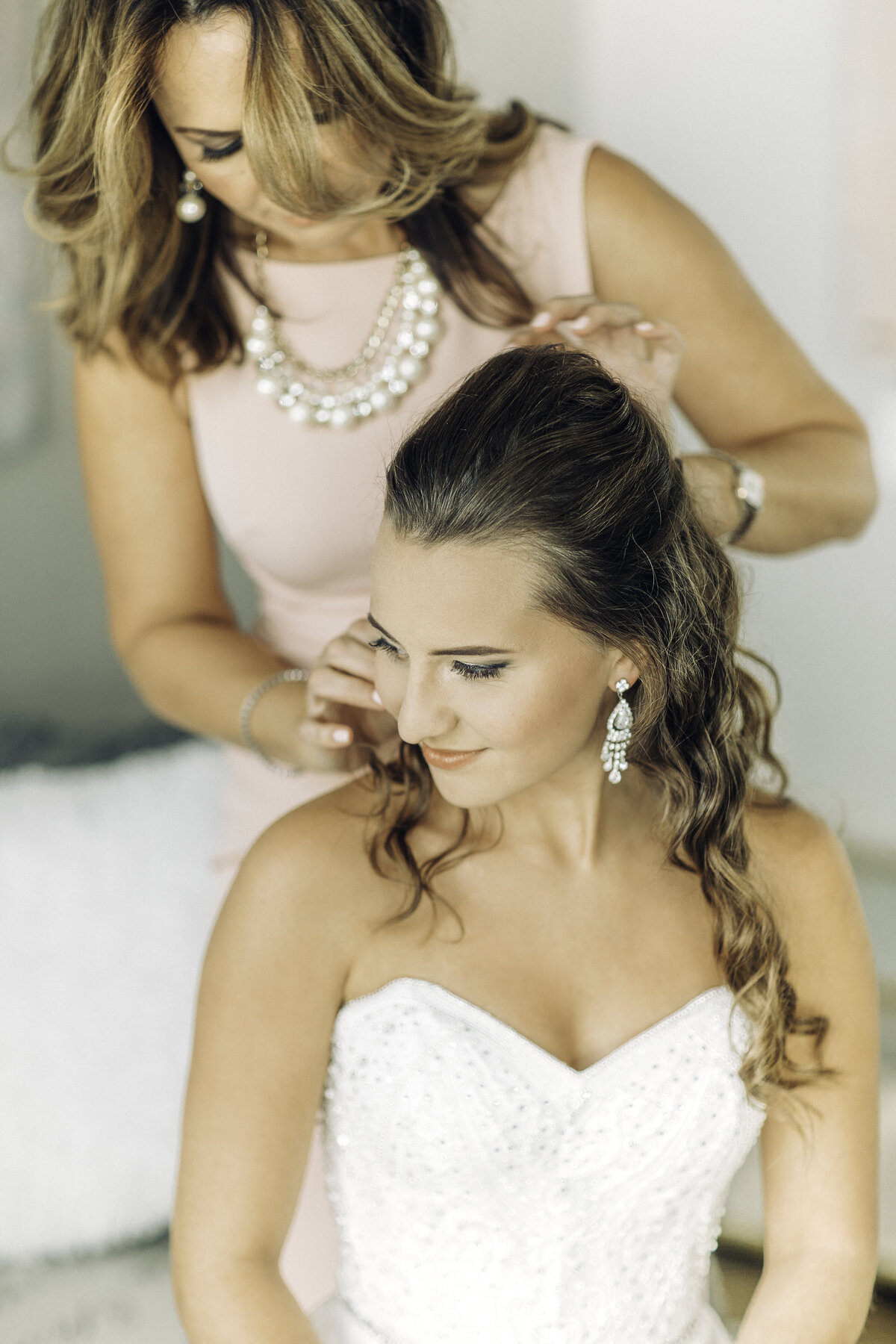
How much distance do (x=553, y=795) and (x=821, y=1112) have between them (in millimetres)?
386

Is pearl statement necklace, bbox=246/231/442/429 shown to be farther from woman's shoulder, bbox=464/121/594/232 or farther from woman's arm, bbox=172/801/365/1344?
woman's arm, bbox=172/801/365/1344

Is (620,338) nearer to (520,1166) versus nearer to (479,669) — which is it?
(479,669)

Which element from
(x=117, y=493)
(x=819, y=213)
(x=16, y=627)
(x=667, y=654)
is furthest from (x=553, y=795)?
(x=819, y=213)

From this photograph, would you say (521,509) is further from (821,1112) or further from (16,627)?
(16,627)

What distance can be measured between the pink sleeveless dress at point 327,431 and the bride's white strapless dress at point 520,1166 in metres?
0.26

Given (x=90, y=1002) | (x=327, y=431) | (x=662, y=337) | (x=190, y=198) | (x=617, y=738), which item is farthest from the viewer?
(x=90, y=1002)

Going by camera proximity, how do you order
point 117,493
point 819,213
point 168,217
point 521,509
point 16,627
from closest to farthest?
point 521,509, point 168,217, point 117,493, point 16,627, point 819,213

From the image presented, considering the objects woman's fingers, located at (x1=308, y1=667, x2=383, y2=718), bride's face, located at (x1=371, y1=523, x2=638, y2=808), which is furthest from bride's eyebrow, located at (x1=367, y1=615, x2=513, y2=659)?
woman's fingers, located at (x1=308, y1=667, x2=383, y2=718)

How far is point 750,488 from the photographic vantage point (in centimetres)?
127

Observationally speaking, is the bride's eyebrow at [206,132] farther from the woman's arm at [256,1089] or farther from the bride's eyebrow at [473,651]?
the woman's arm at [256,1089]

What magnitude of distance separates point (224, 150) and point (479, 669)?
0.52 m

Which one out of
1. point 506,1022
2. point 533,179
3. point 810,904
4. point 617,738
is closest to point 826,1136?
point 810,904

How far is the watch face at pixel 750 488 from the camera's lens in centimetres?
126

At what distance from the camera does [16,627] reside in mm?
2162
